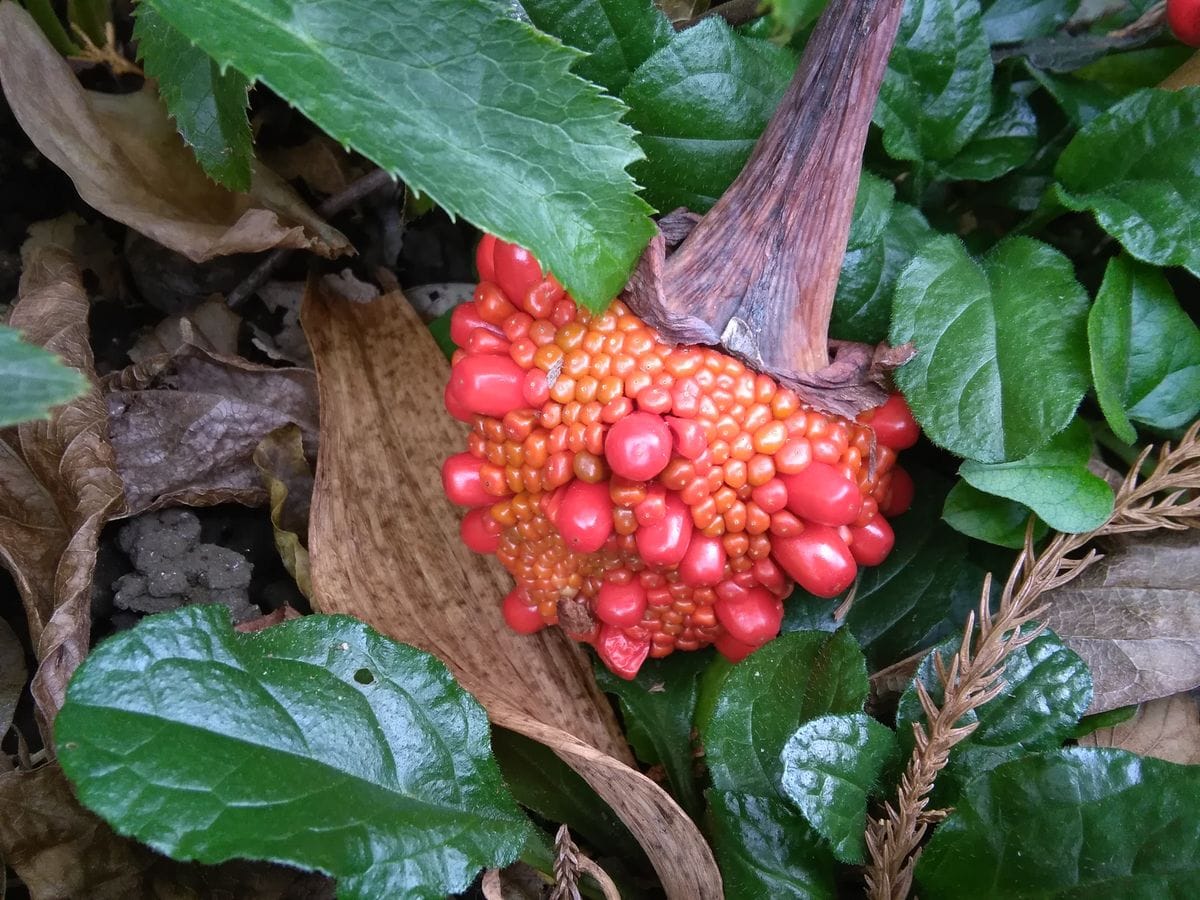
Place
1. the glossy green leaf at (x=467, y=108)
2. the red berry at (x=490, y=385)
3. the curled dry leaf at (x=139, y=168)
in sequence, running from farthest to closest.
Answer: the curled dry leaf at (x=139, y=168) → the red berry at (x=490, y=385) → the glossy green leaf at (x=467, y=108)

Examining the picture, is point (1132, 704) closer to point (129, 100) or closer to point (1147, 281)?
point (1147, 281)

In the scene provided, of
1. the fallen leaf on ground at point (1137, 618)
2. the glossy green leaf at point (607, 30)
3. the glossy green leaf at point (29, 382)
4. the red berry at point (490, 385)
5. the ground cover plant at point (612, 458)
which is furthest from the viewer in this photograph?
the fallen leaf on ground at point (1137, 618)

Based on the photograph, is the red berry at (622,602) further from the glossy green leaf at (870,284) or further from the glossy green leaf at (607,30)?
the glossy green leaf at (607,30)

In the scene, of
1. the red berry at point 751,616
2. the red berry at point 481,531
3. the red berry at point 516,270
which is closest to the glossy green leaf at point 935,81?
the red berry at point 516,270

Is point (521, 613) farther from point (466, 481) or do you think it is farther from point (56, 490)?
point (56, 490)

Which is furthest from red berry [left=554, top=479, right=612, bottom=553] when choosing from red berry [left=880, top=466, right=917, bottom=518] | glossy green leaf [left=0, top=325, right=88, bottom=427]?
glossy green leaf [left=0, top=325, right=88, bottom=427]

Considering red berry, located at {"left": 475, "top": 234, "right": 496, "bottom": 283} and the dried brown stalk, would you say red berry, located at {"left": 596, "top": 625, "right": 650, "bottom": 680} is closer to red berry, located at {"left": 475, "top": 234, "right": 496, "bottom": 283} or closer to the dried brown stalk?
the dried brown stalk

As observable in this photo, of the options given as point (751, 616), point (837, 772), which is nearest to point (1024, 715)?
point (837, 772)
